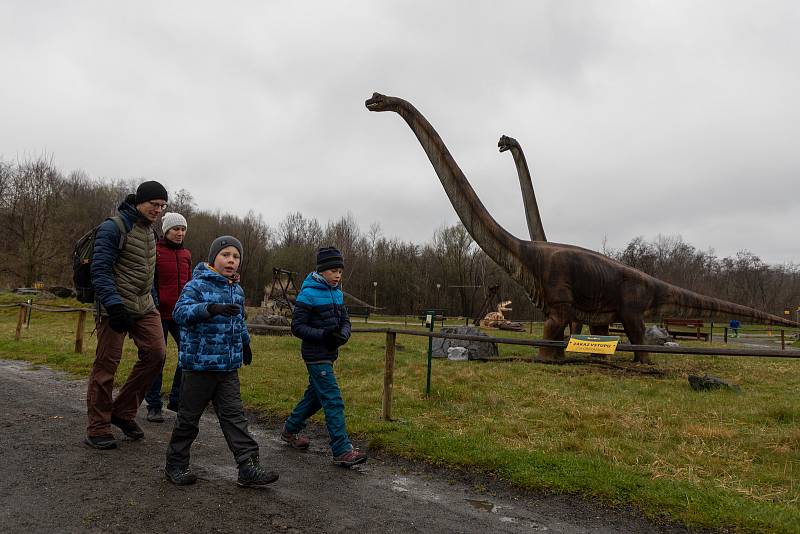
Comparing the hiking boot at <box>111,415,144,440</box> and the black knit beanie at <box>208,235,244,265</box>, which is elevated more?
the black knit beanie at <box>208,235,244,265</box>

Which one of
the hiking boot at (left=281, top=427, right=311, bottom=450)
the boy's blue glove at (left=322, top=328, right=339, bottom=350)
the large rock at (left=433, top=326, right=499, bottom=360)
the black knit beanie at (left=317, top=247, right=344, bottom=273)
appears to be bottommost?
the hiking boot at (left=281, top=427, right=311, bottom=450)

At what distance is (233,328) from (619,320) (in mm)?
7352

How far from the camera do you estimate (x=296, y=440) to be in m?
3.98

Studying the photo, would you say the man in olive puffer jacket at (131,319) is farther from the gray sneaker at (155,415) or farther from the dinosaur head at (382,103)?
the dinosaur head at (382,103)

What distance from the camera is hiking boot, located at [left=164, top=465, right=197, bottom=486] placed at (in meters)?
2.96

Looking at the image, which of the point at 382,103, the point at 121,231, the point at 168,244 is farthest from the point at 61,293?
the point at 121,231

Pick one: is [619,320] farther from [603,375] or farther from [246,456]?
[246,456]

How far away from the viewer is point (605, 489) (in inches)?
123

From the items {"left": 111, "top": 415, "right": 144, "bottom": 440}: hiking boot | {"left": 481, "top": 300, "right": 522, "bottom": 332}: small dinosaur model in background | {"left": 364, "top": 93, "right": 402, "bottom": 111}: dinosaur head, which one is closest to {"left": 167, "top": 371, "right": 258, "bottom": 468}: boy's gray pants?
{"left": 111, "top": 415, "right": 144, "bottom": 440}: hiking boot

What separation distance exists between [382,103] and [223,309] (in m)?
6.75

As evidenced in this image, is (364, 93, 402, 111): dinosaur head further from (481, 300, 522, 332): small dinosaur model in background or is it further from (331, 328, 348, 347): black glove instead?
(481, 300, 522, 332): small dinosaur model in background

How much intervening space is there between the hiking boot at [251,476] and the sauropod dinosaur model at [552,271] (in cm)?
611

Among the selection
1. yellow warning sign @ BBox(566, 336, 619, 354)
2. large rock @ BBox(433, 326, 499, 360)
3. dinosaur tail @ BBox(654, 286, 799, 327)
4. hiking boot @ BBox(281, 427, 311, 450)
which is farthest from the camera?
large rock @ BBox(433, 326, 499, 360)

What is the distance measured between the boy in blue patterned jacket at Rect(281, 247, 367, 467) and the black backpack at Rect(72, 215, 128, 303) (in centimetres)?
130
